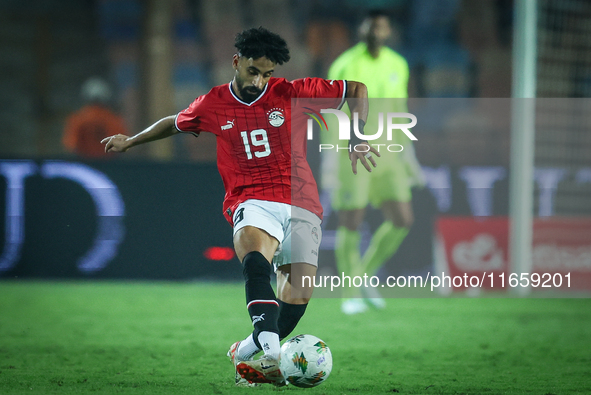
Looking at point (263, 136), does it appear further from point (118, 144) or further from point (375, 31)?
point (375, 31)

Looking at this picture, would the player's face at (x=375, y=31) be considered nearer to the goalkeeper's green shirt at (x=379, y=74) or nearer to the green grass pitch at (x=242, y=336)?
the goalkeeper's green shirt at (x=379, y=74)

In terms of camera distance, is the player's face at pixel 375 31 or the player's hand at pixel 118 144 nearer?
the player's hand at pixel 118 144

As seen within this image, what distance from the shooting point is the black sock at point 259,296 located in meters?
3.09

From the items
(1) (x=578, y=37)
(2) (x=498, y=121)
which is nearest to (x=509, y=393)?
(1) (x=578, y=37)

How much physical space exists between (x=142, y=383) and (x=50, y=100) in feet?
34.3

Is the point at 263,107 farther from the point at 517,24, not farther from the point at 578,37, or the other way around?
the point at 578,37

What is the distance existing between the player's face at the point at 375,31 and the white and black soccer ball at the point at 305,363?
133 inches

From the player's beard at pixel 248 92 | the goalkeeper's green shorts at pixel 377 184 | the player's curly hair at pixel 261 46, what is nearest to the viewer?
the player's curly hair at pixel 261 46

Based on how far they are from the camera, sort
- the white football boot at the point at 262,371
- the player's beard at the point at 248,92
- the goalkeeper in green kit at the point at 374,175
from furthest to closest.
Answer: the goalkeeper in green kit at the point at 374,175 → the player's beard at the point at 248,92 → the white football boot at the point at 262,371

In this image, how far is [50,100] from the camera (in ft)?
42.3

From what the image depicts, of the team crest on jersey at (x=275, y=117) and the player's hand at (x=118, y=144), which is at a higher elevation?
the team crest on jersey at (x=275, y=117)

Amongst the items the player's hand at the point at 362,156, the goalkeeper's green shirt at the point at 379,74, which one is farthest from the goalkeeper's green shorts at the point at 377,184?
the player's hand at the point at 362,156

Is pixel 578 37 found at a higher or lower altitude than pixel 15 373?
higher

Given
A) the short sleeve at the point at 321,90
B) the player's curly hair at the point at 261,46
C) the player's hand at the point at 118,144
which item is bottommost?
the player's hand at the point at 118,144
